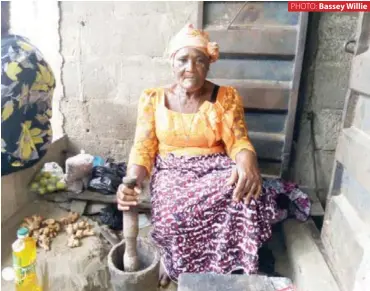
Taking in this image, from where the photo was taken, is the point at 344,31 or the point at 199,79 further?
the point at 344,31

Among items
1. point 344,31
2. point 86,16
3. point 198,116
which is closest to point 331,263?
point 198,116

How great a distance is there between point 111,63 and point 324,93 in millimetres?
1301

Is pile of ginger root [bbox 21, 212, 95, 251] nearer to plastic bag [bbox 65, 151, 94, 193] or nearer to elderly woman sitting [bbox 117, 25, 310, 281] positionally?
plastic bag [bbox 65, 151, 94, 193]

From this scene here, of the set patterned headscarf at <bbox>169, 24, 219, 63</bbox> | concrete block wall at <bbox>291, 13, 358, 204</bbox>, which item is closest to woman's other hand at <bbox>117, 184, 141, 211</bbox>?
patterned headscarf at <bbox>169, 24, 219, 63</bbox>

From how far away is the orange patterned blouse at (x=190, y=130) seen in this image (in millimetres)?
1526

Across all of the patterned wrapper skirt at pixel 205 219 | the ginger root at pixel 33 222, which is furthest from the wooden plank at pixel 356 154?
the ginger root at pixel 33 222

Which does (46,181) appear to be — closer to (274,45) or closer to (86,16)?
(86,16)

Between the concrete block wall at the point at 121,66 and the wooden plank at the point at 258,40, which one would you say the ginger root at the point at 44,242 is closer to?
the concrete block wall at the point at 121,66

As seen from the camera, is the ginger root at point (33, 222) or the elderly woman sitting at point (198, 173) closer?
the elderly woman sitting at point (198, 173)

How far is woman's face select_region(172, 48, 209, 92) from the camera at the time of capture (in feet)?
4.75

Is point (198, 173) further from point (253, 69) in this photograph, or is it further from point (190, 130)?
point (253, 69)

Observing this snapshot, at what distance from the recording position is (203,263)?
1488 millimetres

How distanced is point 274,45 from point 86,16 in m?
1.17

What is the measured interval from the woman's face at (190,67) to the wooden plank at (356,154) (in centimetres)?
63
